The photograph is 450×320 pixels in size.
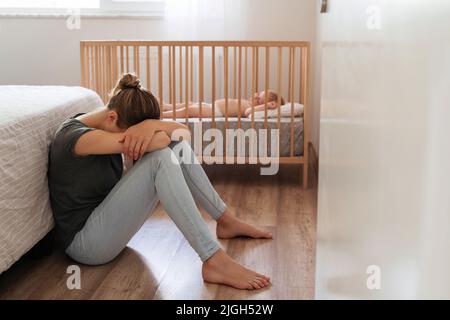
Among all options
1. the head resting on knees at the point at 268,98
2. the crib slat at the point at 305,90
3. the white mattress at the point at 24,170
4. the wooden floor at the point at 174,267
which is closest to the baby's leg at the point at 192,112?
the head resting on knees at the point at 268,98

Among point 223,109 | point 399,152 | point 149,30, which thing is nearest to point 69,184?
point 223,109

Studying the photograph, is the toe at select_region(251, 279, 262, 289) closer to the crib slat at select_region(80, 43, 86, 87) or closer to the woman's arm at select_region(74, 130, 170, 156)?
the woman's arm at select_region(74, 130, 170, 156)

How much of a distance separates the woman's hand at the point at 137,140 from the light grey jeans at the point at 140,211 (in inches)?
1.8

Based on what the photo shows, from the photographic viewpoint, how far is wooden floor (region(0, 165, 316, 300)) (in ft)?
6.61

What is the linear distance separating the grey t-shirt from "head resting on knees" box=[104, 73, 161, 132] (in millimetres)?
98

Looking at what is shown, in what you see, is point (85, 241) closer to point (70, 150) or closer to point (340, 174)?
point (70, 150)

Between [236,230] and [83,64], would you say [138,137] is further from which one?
[83,64]

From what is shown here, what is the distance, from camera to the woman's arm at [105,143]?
2.15 metres

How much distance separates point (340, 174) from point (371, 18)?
0.27 meters

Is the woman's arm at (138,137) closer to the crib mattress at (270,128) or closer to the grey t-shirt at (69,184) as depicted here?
the grey t-shirt at (69,184)

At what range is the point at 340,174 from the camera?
71 cm

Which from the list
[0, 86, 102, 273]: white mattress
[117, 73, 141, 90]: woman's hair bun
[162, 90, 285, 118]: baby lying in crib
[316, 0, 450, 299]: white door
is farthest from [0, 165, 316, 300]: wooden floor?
[316, 0, 450, 299]: white door

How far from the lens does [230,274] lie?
2.09 metres
